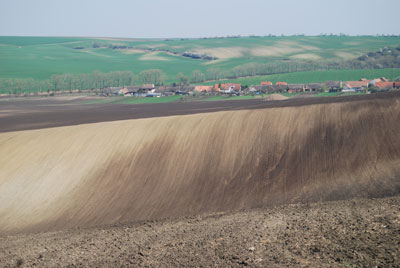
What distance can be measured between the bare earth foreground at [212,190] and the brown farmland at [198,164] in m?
0.12

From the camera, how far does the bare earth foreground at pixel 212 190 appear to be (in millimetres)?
15453

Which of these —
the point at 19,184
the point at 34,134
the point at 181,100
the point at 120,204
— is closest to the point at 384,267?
the point at 120,204

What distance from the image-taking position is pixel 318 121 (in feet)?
107

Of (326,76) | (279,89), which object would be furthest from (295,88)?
(326,76)

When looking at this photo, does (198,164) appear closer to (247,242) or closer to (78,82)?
(247,242)

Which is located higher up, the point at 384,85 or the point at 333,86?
the point at 384,85

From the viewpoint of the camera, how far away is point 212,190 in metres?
25.8

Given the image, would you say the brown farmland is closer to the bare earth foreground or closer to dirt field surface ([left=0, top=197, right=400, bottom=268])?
the bare earth foreground

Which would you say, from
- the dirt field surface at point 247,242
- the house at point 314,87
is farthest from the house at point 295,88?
the dirt field surface at point 247,242

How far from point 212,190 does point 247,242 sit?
10.2 metres

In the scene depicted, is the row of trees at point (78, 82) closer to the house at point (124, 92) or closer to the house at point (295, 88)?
the house at point (124, 92)

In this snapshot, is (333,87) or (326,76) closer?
(333,87)

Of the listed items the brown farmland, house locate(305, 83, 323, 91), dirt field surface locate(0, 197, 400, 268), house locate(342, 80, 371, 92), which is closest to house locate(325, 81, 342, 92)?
house locate(342, 80, 371, 92)

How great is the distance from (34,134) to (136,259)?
2570cm
